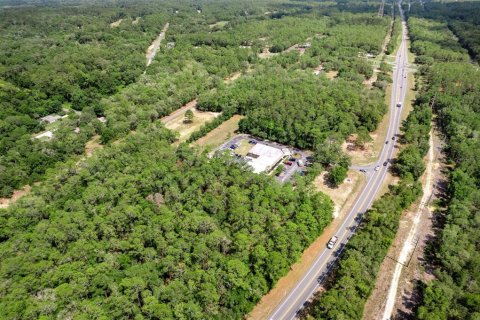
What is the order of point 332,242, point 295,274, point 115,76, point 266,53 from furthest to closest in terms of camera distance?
point 266,53
point 115,76
point 332,242
point 295,274

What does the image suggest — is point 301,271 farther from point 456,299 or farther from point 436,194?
point 436,194

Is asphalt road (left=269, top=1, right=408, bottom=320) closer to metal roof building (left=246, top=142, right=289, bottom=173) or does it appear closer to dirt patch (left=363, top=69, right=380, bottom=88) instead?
metal roof building (left=246, top=142, right=289, bottom=173)

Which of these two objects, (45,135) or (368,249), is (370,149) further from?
(45,135)

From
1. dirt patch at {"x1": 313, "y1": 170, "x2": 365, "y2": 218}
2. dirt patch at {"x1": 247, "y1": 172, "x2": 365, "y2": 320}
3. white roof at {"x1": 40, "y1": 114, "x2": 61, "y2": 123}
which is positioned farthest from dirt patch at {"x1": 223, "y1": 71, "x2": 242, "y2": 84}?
dirt patch at {"x1": 247, "y1": 172, "x2": 365, "y2": 320}

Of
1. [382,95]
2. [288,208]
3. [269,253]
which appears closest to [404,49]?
[382,95]

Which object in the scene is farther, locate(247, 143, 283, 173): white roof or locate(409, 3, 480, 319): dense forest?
locate(247, 143, 283, 173): white roof

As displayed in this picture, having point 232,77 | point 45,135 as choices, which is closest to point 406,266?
point 45,135

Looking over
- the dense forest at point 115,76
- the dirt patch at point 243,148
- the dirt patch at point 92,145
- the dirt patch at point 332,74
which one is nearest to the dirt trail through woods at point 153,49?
the dense forest at point 115,76
